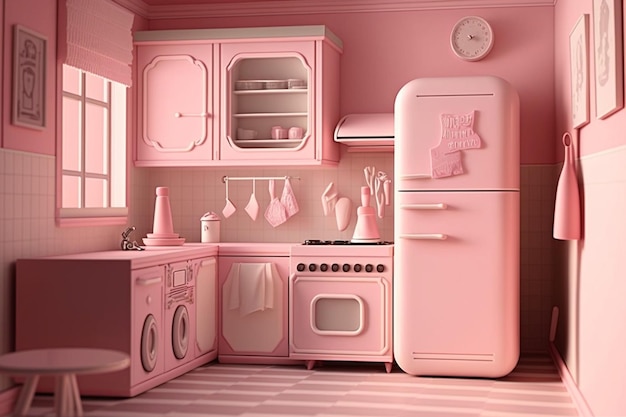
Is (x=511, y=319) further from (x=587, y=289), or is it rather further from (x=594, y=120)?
(x=594, y=120)

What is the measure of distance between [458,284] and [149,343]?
1789mm

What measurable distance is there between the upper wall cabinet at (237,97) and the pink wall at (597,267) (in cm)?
154

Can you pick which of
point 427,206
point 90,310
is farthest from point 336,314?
point 90,310

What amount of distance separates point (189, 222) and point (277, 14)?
1565mm

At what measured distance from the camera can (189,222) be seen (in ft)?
21.2

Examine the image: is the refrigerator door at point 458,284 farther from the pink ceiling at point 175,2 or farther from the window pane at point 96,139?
the pink ceiling at point 175,2

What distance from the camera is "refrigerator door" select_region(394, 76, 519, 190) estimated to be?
531 cm

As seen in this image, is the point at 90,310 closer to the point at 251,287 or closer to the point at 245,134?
the point at 251,287

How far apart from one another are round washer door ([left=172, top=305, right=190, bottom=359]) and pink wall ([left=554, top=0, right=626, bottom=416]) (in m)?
2.16

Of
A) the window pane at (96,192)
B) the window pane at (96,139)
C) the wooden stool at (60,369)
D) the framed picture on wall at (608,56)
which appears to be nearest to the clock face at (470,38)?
the framed picture on wall at (608,56)

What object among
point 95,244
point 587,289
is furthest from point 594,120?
point 95,244

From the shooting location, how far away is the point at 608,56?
3621 mm

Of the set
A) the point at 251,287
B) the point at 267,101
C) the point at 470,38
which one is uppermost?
the point at 470,38

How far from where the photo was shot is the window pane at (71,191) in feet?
17.6
